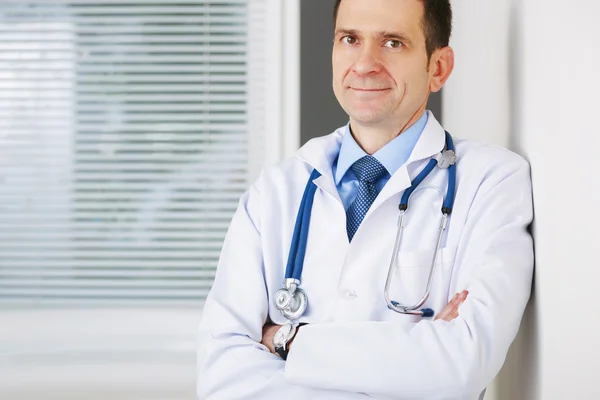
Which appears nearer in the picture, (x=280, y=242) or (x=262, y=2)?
(x=280, y=242)

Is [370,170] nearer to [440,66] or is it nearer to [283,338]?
[440,66]

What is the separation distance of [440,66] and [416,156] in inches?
10.1

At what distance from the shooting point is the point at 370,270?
141 centimetres

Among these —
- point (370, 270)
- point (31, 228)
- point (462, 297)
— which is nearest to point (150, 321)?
point (31, 228)

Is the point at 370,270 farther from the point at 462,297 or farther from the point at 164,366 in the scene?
the point at 164,366

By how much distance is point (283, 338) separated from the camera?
4.74ft

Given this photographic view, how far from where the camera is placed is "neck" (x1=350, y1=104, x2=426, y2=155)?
60.7 inches

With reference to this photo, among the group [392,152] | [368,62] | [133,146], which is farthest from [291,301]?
[133,146]

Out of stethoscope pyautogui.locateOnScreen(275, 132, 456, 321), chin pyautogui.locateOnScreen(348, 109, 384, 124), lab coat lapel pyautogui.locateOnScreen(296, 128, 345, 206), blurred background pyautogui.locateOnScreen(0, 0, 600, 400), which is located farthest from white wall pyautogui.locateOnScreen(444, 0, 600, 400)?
blurred background pyautogui.locateOnScreen(0, 0, 600, 400)

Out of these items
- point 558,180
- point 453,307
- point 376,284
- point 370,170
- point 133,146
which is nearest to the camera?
point 558,180

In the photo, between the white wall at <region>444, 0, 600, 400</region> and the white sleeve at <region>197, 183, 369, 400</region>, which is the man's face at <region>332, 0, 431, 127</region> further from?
the white sleeve at <region>197, 183, 369, 400</region>

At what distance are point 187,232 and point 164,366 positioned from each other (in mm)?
514

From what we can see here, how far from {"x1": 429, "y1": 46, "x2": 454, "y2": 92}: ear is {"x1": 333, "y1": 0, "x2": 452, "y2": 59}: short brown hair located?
0.02m

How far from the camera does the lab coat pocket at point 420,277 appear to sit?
1384mm
